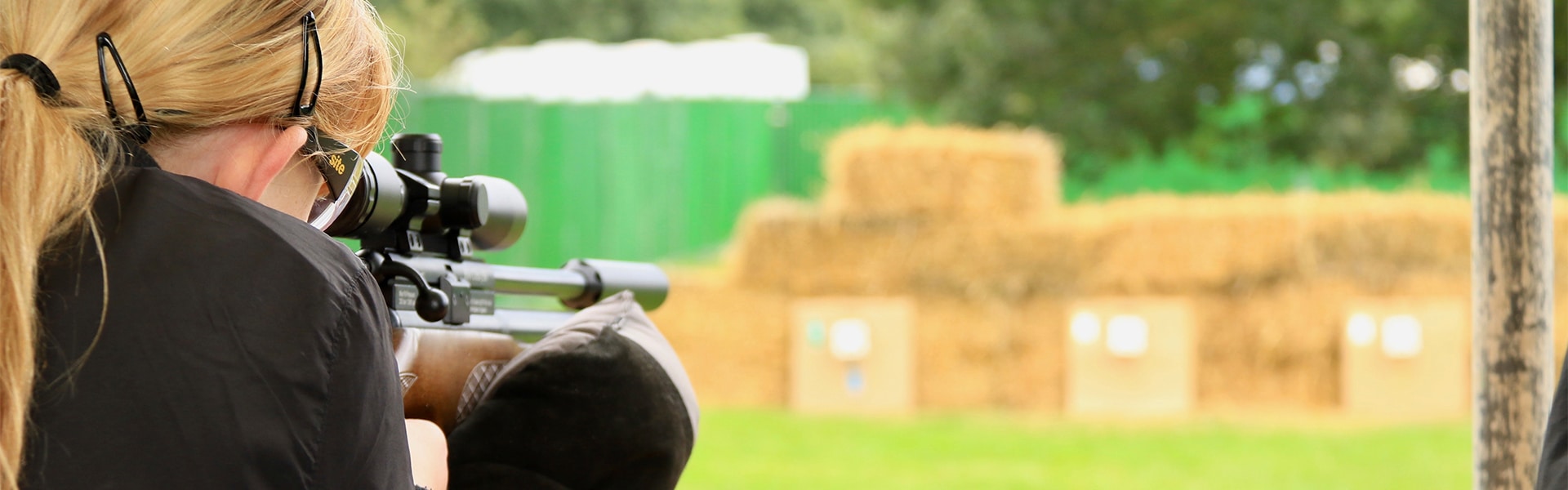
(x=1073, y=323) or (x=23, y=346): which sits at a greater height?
(x=23, y=346)

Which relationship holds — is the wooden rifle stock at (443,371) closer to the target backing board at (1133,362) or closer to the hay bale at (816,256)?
the target backing board at (1133,362)

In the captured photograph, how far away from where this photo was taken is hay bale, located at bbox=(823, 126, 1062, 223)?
18.8ft

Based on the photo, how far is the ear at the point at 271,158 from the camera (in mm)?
736

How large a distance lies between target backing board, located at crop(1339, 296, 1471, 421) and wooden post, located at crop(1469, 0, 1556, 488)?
445 centimetres

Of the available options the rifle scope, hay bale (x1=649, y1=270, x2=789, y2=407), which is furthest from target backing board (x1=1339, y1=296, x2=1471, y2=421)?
the rifle scope

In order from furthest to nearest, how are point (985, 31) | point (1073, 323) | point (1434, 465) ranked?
point (985, 31) < point (1073, 323) < point (1434, 465)

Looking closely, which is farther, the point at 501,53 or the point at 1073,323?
the point at 501,53

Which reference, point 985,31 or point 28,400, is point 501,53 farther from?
point 28,400

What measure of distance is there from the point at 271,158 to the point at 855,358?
15.9 feet

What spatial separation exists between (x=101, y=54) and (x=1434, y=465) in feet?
13.1

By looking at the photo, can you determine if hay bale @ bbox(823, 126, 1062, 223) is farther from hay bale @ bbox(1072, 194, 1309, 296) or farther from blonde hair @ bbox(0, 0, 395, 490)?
blonde hair @ bbox(0, 0, 395, 490)

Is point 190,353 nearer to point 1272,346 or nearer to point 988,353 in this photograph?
point 988,353

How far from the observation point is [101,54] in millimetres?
667

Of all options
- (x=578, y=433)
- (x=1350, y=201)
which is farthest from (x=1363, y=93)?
(x=578, y=433)
